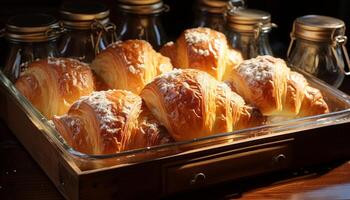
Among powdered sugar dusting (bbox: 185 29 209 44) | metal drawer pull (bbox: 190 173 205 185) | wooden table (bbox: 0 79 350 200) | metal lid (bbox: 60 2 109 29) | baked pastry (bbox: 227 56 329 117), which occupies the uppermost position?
metal lid (bbox: 60 2 109 29)

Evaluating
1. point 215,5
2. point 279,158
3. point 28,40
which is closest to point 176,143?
point 279,158

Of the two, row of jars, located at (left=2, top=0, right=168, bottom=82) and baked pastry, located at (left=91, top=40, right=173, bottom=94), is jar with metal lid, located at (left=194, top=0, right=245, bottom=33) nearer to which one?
row of jars, located at (left=2, top=0, right=168, bottom=82)

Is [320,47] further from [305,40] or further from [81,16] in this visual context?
[81,16]

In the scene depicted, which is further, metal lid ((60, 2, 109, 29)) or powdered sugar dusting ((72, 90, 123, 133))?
metal lid ((60, 2, 109, 29))

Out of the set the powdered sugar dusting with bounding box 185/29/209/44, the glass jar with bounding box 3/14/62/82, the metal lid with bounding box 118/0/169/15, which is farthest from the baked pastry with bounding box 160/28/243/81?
the glass jar with bounding box 3/14/62/82

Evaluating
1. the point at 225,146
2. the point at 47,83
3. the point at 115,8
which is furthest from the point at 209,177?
the point at 115,8

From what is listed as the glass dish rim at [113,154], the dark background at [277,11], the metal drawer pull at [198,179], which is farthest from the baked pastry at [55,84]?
the dark background at [277,11]

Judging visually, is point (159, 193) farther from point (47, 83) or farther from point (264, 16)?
point (264, 16)
